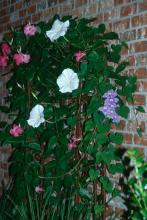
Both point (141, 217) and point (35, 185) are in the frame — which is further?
point (35, 185)

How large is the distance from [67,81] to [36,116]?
1.14 ft

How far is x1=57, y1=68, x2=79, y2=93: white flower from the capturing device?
2115 mm

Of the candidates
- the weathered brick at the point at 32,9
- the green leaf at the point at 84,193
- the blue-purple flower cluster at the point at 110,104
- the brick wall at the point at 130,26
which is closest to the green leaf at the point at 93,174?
the green leaf at the point at 84,193

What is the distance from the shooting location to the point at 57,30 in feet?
7.31

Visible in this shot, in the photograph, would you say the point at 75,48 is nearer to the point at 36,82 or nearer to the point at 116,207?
the point at 36,82

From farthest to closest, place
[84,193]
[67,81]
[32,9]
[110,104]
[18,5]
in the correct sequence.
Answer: [18,5] → [32,9] → [84,193] → [67,81] → [110,104]

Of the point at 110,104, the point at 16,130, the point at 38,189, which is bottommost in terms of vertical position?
the point at 38,189

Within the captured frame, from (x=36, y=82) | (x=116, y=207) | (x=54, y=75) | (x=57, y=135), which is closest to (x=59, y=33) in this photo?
(x=54, y=75)

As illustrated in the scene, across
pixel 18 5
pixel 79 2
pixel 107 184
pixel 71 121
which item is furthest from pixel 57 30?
pixel 18 5

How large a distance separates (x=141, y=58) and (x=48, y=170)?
3.28 feet

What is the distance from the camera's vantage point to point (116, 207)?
7.70ft

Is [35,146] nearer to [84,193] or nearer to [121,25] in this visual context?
[84,193]

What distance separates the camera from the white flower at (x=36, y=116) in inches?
89.6

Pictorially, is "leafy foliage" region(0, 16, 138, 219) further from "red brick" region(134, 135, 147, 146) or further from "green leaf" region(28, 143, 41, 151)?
"red brick" region(134, 135, 147, 146)
